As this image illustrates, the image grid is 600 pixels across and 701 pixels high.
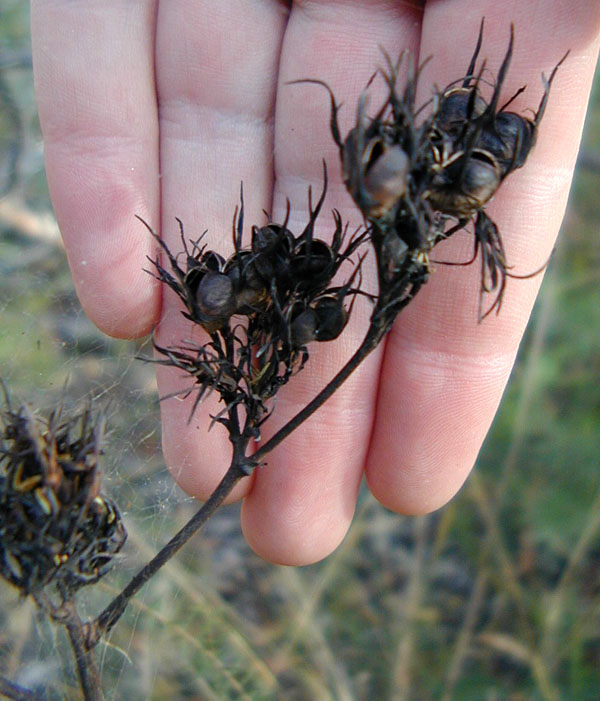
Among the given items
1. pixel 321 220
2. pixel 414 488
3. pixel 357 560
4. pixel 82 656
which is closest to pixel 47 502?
pixel 82 656

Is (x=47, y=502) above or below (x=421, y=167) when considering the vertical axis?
below

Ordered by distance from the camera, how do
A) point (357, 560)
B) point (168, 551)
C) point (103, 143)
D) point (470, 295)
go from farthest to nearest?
1. point (357, 560)
2. point (103, 143)
3. point (470, 295)
4. point (168, 551)

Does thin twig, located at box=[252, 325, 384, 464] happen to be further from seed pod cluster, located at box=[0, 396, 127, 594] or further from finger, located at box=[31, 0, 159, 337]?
finger, located at box=[31, 0, 159, 337]

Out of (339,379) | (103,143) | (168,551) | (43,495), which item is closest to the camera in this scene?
(43,495)

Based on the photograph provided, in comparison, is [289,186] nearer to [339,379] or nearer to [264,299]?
[264,299]

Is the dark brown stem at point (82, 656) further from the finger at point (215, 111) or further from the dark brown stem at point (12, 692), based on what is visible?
the finger at point (215, 111)

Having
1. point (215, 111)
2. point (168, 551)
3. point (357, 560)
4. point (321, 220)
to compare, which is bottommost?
point (357, 560)
